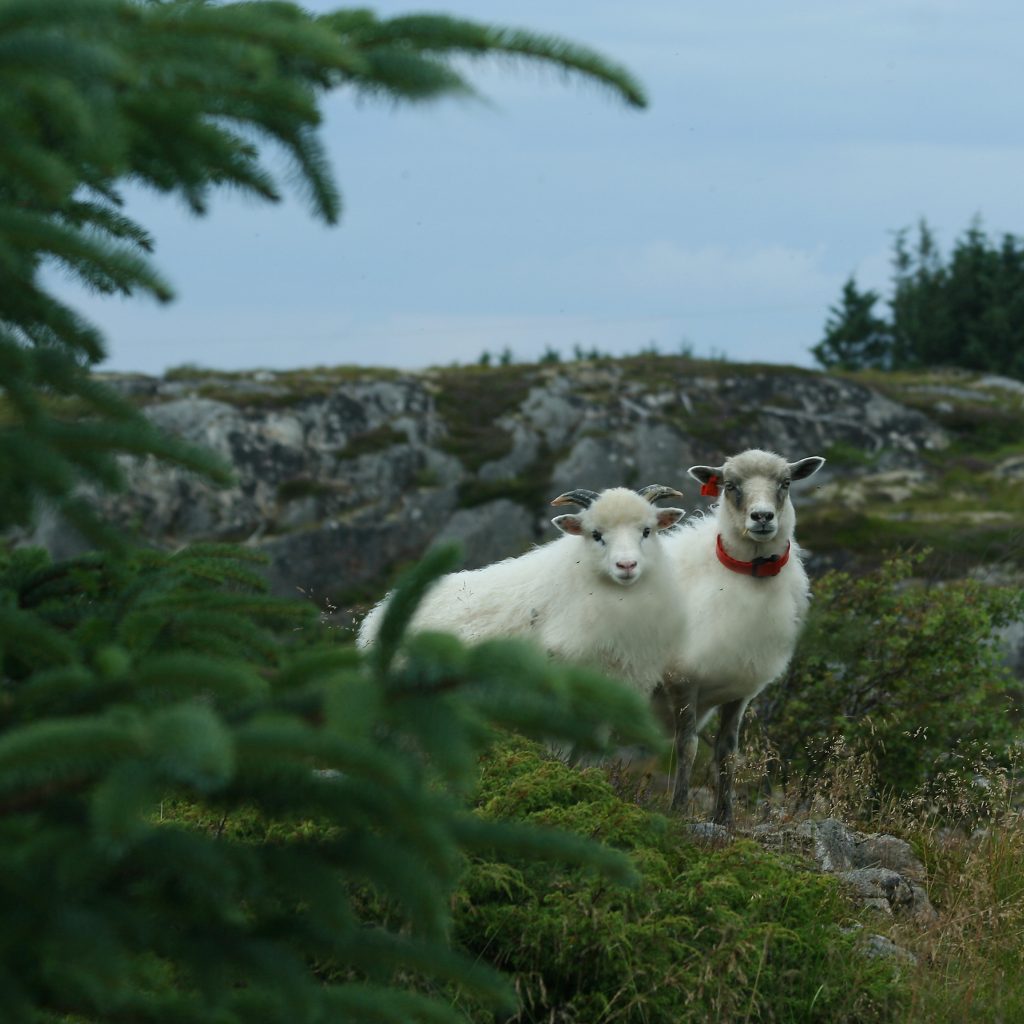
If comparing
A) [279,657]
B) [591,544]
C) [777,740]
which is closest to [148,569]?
[279,657]

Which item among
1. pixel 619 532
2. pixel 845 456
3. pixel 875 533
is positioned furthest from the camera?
pixel 845 456

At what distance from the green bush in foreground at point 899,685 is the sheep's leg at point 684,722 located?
1.98m

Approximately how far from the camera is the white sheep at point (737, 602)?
29.9ft

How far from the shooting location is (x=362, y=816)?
10.0 feet

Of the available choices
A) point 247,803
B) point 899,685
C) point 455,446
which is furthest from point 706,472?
point 455,446

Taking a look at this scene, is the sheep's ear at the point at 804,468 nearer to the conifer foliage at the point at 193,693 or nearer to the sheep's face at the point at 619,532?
the sheep's face at the point at 619,532

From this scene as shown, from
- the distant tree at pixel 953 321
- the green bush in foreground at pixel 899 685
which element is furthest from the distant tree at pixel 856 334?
the green bush in foreground at pixel 899 685

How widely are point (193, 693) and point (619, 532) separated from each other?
18.9ft

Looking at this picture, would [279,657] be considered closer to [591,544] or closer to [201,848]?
[201,848]

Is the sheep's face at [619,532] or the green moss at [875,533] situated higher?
the green moss at [875,533]

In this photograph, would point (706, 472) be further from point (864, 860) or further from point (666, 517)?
point (864, 860)

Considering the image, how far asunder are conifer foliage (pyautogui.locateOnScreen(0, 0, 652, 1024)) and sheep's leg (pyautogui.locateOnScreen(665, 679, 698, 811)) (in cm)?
565

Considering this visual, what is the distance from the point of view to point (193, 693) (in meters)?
3.08

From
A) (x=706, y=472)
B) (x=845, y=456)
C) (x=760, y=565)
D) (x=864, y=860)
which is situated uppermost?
(x=845, y=456)
